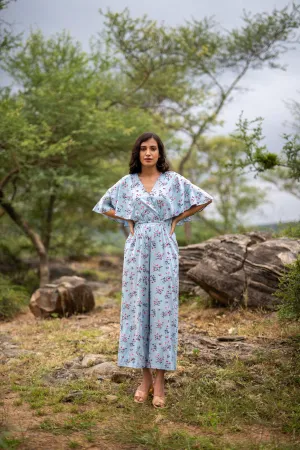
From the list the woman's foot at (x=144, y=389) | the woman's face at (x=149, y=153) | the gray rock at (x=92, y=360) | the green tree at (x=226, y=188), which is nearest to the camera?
the woman's foot at (x=144, y=389)

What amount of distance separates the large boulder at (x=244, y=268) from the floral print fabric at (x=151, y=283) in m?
2.64

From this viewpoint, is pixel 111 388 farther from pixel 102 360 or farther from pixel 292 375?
pixel 292 375

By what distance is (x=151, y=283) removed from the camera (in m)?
4.17

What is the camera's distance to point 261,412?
3.82m

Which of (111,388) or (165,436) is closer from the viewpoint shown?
(165,436)

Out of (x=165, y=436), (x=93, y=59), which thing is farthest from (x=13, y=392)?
(x=93, y=59)

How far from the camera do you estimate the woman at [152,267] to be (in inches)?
163

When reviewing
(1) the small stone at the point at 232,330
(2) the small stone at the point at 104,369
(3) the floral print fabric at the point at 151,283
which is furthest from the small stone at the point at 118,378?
(1) the small stone at the point at 232,330

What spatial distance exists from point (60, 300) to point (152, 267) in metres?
4.31

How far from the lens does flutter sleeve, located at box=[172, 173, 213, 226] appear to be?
172 inches

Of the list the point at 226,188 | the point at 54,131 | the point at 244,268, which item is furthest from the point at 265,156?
the point at 226,188

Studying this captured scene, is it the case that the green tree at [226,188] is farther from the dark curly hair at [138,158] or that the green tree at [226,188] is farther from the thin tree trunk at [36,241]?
the dark curly hair at [138,158]

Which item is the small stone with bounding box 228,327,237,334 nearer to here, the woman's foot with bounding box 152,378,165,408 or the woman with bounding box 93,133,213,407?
the woman with bounding box 93,133,213,407

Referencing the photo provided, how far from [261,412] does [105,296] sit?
7.05 m
